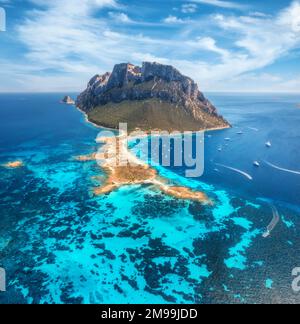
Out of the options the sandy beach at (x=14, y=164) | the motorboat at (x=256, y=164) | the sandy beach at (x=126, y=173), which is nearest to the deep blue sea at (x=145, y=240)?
the sandy beach at (x=126, y=173)

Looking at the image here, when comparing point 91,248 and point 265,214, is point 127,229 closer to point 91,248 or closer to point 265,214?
point 91,248

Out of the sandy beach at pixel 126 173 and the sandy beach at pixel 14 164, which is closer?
the sandy beach at pixel 126 173

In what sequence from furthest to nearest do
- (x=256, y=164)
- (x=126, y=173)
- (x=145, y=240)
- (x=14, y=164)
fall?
(x=256, y=164) < (x=14, y=164) < (x=126, y=173) < (x=145, y=240)

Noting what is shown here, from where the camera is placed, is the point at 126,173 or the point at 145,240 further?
the point at 126,173

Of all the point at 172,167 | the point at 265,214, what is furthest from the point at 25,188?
the point at 265,214

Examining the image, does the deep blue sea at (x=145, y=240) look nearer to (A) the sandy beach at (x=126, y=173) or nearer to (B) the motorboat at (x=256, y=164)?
(A) the sandy beach at (x=126, y=173)

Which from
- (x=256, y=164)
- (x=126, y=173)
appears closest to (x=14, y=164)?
(x=126, y=173)

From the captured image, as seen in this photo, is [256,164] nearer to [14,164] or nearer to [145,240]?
[145,240]

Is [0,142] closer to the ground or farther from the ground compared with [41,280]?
farther from the ground
